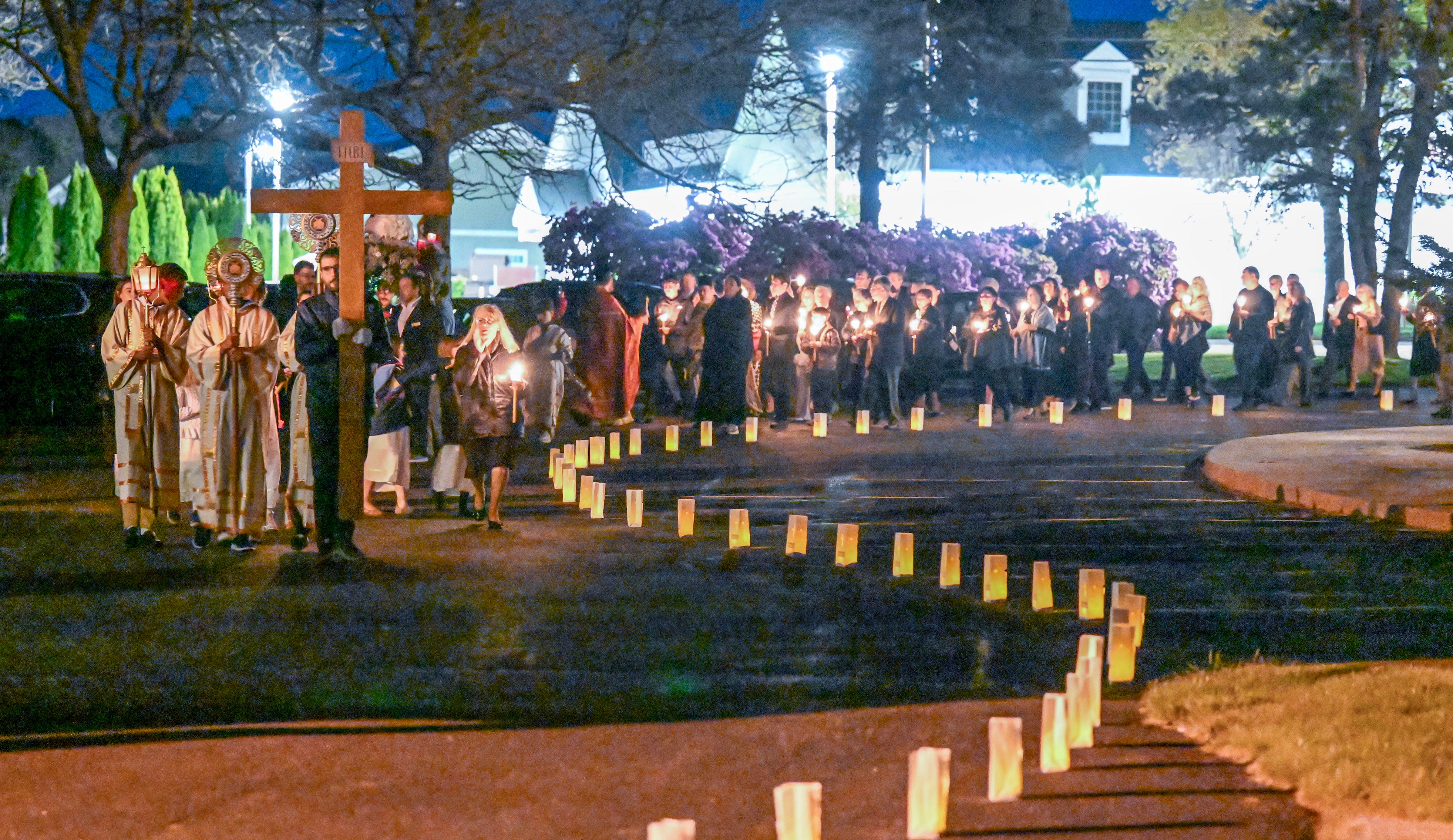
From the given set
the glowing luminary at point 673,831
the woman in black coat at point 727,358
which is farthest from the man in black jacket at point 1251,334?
the glowing luminary at point 673,831

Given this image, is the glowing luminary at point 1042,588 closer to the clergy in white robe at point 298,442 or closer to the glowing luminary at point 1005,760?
the glowing luminary at point 1005,760

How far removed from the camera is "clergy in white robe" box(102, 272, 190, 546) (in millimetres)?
11742

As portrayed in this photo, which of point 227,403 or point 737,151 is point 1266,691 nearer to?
point 227,403

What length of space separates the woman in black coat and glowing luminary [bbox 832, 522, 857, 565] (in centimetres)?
935

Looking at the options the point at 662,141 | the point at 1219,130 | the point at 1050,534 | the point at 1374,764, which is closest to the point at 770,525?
the point at 1050,534

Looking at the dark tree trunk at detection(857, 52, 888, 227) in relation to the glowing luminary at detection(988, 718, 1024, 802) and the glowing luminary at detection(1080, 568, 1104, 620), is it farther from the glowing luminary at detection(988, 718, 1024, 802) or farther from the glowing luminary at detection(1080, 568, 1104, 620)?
the glowing luminary at detection(988, 718, 1024, 802)

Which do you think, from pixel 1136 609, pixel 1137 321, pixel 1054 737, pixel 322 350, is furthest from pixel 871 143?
pixel 1054 737

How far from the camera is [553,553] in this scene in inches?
459

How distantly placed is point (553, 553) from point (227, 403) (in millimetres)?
2252

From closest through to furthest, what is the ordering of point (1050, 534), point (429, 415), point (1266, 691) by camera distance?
point (1266, 691), point (1050, 534), point (429, 415)

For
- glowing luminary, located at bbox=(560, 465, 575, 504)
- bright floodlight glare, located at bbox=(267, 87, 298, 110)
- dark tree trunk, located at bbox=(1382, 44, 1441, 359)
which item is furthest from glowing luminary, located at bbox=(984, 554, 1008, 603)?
bright floodlight glare, located at bbox=(267, 87, 298, 110)

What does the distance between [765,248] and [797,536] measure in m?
20.2

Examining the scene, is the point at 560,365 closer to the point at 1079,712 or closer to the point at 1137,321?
the point at 1137,321

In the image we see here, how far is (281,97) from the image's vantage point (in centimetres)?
3391
